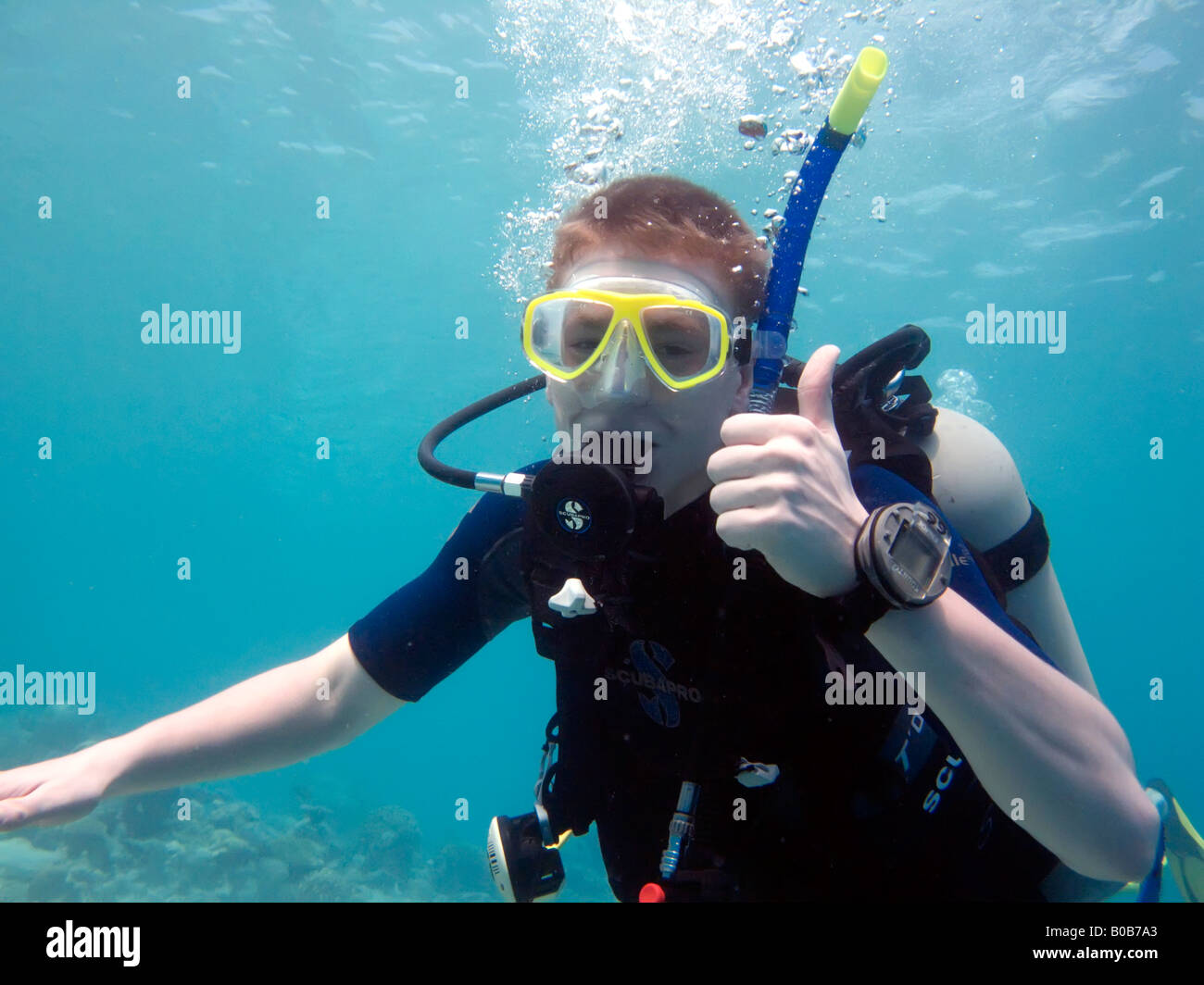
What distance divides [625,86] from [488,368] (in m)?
23.4

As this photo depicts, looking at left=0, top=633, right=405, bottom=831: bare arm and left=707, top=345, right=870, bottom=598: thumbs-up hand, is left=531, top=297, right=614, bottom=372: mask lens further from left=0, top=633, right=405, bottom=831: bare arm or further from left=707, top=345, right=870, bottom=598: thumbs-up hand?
left=0, top=633, right=405, bottom=831: bare arm

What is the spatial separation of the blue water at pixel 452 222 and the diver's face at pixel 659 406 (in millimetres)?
10635

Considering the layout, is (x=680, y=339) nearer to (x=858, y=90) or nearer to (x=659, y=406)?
(x=659, y=406)

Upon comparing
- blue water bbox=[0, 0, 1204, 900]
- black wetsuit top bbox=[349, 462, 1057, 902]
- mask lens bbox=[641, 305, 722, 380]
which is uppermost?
blue water bbox=[0, 0, 1204, 900]

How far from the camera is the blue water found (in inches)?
490

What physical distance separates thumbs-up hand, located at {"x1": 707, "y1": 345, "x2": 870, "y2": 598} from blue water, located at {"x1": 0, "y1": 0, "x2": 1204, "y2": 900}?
1131 centimetres

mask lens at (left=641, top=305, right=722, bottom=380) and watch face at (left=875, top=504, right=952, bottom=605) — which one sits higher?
mask lens at (left=641, top=305, right=722, bottom=380)

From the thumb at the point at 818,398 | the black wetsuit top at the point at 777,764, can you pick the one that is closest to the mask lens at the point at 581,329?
the black wetsuit top at the point at 777,764

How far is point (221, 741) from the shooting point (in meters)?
2.38

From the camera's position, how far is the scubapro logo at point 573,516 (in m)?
1.98

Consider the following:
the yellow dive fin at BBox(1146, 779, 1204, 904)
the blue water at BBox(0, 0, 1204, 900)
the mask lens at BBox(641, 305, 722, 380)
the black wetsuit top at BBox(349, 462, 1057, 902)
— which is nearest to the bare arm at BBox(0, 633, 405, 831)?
the black wetsuit top at BBox(349, 462, 1057, 902)

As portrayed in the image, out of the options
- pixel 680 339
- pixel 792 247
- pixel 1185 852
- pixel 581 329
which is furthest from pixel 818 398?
pixel 1185 852
